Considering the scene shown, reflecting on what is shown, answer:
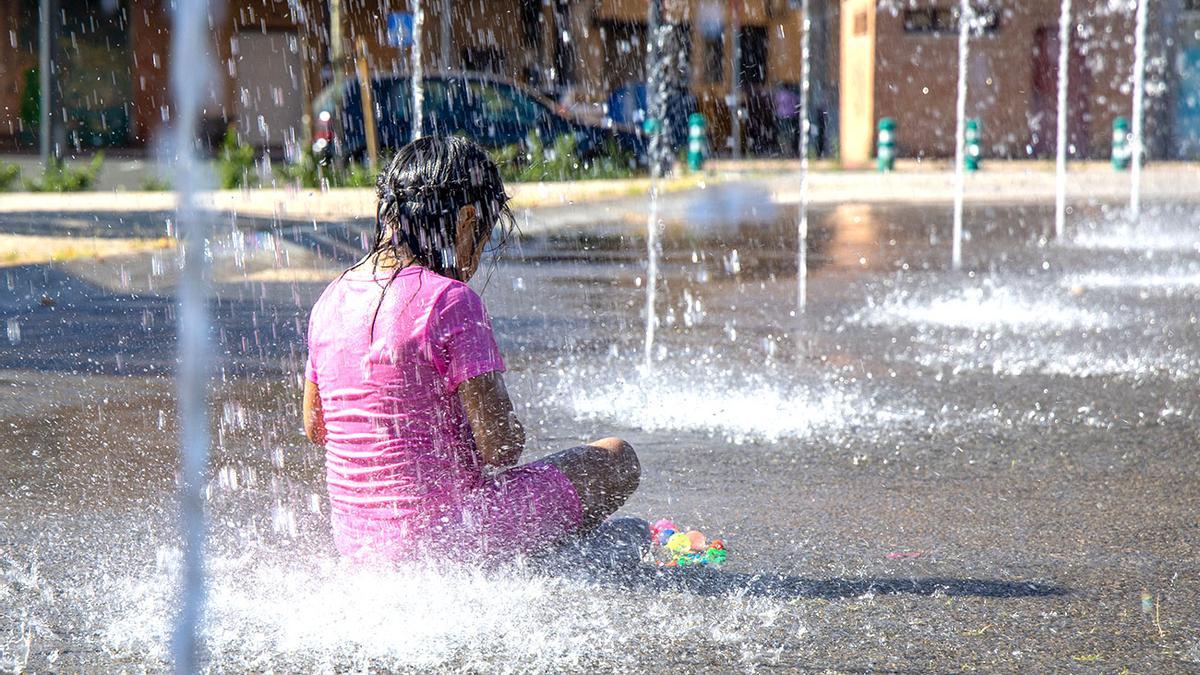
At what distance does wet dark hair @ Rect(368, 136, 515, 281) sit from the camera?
3.40 m

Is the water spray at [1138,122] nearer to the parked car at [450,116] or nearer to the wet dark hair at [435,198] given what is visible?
the parked car at [450,116]

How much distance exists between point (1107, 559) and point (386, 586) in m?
2.02

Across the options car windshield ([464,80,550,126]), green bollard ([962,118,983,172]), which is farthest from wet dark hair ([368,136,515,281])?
green bollard ([962,118,983,172])

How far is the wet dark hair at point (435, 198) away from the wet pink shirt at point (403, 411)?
0.07 m

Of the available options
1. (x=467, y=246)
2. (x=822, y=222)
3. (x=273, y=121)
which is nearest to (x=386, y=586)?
(x=467, y=246)

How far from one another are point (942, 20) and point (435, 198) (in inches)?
1004

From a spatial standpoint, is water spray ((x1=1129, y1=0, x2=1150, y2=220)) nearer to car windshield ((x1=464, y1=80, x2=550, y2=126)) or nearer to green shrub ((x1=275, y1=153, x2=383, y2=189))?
car windshield ((x1=464, y1=80, x2=550, y2=126))

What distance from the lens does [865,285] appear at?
11.0m

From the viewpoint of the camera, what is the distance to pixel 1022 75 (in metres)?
27.8

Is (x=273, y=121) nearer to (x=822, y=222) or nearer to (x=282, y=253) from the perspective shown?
(x=822, y=222)

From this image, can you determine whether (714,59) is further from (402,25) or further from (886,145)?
(402,25)

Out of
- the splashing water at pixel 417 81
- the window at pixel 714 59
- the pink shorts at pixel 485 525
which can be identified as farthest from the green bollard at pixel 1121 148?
the pink shorts at pixel 485 525

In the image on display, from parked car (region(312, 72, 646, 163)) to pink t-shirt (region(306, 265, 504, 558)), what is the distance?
1626cm

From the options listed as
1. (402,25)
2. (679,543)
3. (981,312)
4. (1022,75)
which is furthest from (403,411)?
(1022,75)
